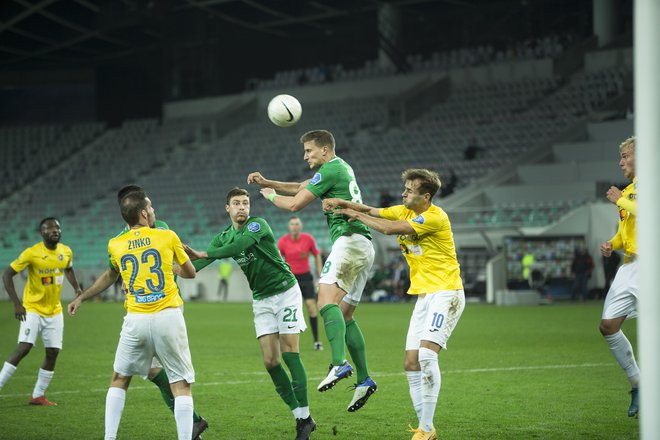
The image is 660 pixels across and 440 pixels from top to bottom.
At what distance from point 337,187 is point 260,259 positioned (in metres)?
1.07

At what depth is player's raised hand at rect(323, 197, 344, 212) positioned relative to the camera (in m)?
8.45

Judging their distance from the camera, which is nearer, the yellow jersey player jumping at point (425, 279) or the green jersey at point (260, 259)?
the yellow jersey player jumping at point (425, 279)

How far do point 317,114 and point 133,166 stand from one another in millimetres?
10576

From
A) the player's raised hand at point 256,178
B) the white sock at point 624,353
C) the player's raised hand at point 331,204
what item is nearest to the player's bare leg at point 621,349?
the white sock at point 624,353

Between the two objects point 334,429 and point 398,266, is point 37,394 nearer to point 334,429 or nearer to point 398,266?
point 334,429

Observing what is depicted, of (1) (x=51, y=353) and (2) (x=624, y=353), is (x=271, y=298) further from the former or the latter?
(1) (x=51, y=353)

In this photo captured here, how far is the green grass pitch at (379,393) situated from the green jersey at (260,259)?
136 centimetres

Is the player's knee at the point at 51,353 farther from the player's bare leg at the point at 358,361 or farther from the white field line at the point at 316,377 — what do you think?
the player's bare leg at the point at 358,361

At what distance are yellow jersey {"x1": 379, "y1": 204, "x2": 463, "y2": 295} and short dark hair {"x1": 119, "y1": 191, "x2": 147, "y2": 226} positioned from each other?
89.2 inches

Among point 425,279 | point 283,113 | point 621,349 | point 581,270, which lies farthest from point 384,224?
point 581,270

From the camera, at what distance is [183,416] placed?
24.4 feet

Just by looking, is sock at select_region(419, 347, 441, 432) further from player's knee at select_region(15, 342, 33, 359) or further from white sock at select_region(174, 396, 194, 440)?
player's knee at select_region(15, 342, 33, 359)

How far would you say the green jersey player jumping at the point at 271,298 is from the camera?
888 cm

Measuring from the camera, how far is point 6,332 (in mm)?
22688
